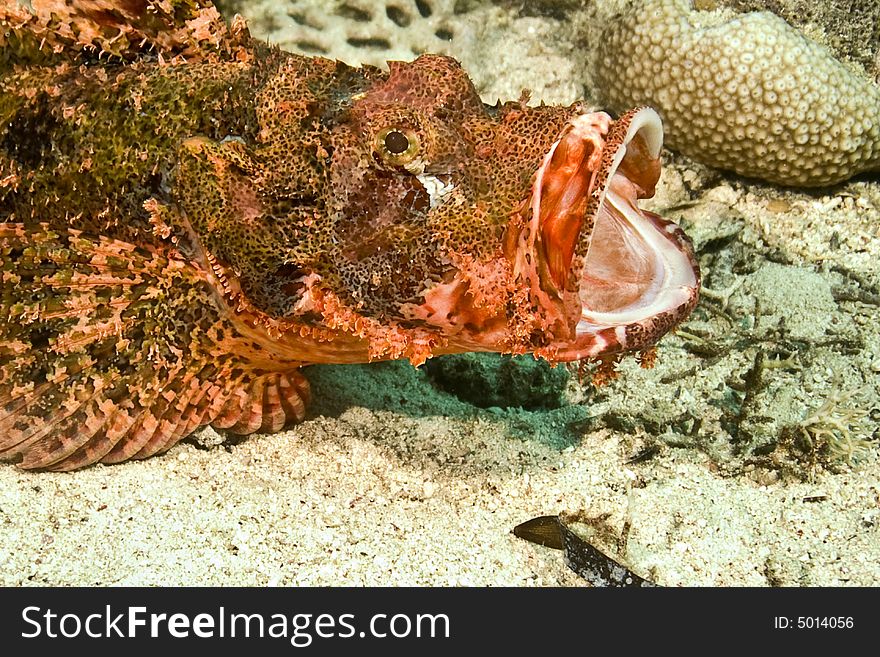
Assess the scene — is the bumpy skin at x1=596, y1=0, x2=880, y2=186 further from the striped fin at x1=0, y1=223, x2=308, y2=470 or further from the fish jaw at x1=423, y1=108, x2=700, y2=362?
the striped fin at x1=0, y1=223, x2=308, y2=470

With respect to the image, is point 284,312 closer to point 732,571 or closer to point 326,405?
point 326,405

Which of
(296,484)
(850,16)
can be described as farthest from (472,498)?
(850,16)

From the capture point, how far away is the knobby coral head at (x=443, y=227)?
2.27m

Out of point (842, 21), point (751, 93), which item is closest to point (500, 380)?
point (751, 93)

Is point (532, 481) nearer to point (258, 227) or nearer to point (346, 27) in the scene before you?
point (258, 227)

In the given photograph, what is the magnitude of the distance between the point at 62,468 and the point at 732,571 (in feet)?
8.35

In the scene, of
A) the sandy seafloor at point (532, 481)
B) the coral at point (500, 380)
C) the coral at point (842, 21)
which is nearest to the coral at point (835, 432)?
the sandy seafloor at point (532, 481)

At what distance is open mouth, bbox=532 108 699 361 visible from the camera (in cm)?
218

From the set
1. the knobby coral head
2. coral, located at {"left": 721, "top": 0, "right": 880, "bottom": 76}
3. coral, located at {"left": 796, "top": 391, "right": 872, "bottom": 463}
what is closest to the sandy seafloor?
coral, located at {"left": 796, "top": 391, "right": 872, "bottom": 463}

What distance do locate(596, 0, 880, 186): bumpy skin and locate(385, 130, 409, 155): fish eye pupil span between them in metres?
2.91

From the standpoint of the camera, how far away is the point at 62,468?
300 cm

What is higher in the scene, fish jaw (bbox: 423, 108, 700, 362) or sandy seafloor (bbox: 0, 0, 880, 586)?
fish jaw (bbox: 423, 108, 700, 362)

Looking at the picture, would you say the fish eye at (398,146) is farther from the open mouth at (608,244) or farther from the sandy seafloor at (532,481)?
the sandy seafloor at (532,481)

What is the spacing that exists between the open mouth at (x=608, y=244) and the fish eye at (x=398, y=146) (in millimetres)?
411
